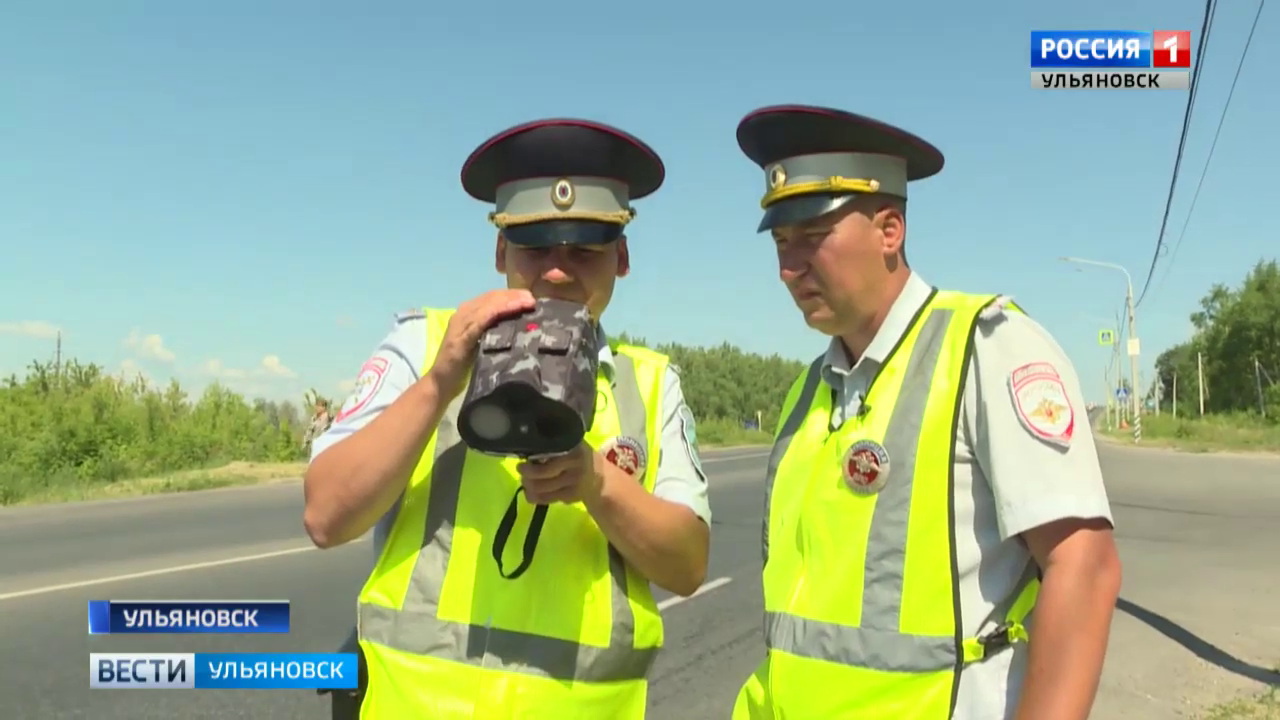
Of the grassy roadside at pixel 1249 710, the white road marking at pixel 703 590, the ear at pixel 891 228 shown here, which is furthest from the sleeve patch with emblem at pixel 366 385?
the white road marking at pixel 703 590

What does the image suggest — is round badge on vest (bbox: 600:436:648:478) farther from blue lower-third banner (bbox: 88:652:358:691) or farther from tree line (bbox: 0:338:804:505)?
tree line (bbox: 0:338:804:505)

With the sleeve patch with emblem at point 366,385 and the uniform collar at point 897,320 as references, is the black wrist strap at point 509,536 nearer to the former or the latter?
the sleeve patch with emblem at point 366,385

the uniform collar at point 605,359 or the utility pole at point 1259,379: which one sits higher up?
the uniform collar at point 605,359

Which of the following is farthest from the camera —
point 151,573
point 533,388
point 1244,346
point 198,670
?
point 1244,346

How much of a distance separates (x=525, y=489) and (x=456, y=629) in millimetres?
368

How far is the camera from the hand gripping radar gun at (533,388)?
1640 millimetres

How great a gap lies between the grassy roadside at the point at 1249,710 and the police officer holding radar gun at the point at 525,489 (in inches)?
175

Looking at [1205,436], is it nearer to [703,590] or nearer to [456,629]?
[703,590]

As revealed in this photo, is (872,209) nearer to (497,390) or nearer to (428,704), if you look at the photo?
(497,390)

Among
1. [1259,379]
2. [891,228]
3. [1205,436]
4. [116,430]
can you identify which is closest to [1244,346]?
[1259,379]

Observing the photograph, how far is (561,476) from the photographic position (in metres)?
1.79

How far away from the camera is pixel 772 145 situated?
7.57ft

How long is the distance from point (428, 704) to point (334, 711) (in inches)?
16.0

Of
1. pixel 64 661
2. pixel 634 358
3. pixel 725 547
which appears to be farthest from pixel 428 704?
pixel 725 547
